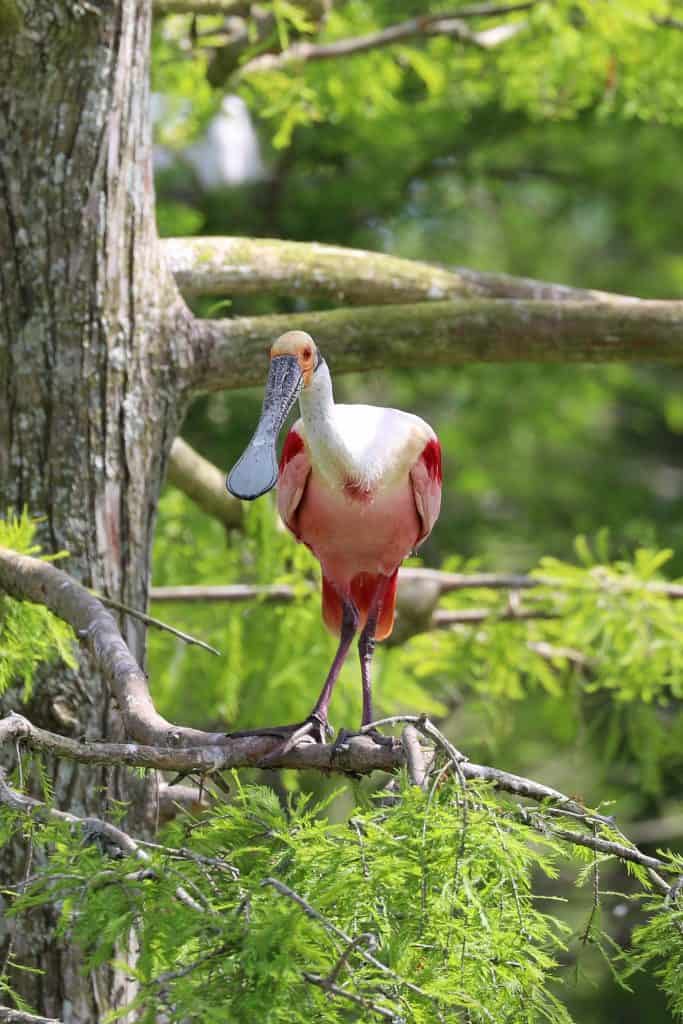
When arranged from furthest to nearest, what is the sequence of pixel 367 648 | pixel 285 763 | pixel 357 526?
1. pixel 367 648
2. pixel 357 526
3. pixel 285 763

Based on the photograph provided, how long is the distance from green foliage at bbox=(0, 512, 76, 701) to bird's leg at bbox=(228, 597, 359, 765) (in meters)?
0.55

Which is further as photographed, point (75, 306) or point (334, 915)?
point (75, 306)

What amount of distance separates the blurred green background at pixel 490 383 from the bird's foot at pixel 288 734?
703mm

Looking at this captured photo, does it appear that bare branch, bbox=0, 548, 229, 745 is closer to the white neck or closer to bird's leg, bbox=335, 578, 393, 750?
the white neck

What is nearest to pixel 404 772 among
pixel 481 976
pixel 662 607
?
pixel 481 976

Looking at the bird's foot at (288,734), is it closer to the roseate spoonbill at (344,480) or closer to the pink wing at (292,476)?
the roseate spoonbill at (344,480)

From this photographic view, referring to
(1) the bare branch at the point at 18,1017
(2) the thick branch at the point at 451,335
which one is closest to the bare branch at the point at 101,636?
(1) the bare branch at the point at 18,1017

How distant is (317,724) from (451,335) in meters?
1.21

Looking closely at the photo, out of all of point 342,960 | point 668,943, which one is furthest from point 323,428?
point 342,960

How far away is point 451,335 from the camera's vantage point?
13.6ft

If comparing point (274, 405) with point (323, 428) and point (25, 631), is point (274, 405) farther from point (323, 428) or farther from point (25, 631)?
point (25, 631)

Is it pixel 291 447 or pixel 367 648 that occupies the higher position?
pixel 291 447

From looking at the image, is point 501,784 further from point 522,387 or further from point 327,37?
point 522,387

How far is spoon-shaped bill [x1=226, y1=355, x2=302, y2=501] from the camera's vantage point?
2.97 meters
